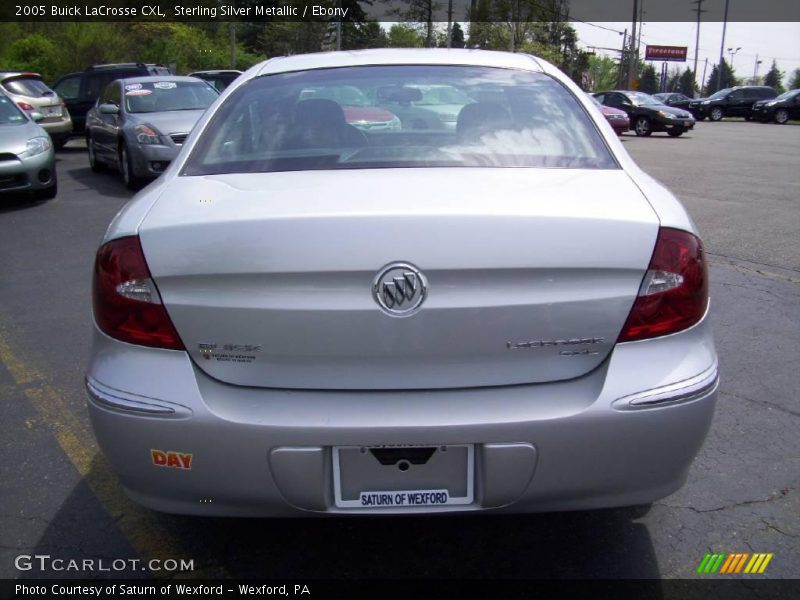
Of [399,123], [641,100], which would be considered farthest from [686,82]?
[399,123]

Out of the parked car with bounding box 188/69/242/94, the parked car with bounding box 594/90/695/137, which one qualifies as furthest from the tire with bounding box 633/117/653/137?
the parked car with bounding box 188/69/242/94

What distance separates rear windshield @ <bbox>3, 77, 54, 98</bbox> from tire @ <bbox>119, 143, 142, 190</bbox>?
6.16 meters

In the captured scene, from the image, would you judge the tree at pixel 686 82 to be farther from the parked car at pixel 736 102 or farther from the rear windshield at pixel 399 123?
the rear windshield at pixel 399 123

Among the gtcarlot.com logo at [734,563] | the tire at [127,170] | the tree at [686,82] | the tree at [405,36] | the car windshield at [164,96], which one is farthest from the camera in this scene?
the tree at [686,82]

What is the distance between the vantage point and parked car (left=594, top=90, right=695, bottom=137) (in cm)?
2333

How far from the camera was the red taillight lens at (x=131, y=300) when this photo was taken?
7.25 ft

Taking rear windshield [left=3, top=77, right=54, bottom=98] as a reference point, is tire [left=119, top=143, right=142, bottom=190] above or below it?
below

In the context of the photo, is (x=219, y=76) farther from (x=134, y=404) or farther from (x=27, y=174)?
(x=134, y=404)

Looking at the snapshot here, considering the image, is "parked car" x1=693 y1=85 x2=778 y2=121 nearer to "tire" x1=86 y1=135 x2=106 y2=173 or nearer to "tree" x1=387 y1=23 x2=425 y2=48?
"tree" x1=387 y1=23 x2=425 y2=48

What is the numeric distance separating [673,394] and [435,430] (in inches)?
26.3

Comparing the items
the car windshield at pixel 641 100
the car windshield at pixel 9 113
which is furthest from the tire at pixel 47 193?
the car windshield at pixel 641 100

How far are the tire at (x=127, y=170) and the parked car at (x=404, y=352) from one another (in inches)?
361

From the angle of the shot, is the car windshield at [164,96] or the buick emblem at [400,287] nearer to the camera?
the buick emblem at [400,287]

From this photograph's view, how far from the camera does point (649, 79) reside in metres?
105
